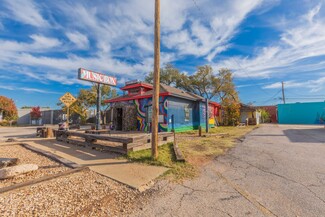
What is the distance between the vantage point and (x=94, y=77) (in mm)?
10578

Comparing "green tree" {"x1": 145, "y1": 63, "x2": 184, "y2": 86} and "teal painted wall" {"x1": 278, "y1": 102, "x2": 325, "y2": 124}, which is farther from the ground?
"green tree" {"x1": 145, "y1": 63, "x2": 184, "y2": 86}

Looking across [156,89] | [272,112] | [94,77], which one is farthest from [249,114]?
[156,89]

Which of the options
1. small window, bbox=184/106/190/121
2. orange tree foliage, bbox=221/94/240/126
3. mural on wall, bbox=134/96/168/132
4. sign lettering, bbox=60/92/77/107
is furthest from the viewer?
orange tree foliage, bbox=221/94/240/126

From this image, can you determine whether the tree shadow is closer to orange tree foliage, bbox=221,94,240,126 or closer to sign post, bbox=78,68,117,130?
orange tree foliage, bbox=221,94,240,126

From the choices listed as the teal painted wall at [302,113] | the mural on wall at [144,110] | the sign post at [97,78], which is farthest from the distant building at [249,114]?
the sign post at [97,78]

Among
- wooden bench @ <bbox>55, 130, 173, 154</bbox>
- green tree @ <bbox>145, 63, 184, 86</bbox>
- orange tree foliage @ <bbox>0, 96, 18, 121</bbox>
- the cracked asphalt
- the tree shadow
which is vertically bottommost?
the cracked asphalt

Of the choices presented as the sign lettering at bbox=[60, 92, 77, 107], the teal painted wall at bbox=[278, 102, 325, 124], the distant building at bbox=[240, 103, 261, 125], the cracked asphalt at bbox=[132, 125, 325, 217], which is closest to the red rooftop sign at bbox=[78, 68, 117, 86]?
the sign lettering at bbox=[60, 92, 77, 107]

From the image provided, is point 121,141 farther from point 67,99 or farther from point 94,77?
point 94,77

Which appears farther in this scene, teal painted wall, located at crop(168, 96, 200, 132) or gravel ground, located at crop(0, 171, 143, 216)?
teal painted wall, located at crop(168, 96, 200, 132)

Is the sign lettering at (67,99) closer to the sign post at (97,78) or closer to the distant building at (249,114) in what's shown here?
the sign post at (97,78)

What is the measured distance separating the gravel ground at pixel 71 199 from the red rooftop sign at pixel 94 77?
7.73 meters

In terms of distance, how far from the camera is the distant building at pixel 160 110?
40.7 ft

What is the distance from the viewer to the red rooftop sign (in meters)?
9.92

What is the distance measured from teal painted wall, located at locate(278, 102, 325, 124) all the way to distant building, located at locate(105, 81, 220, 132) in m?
20.1
